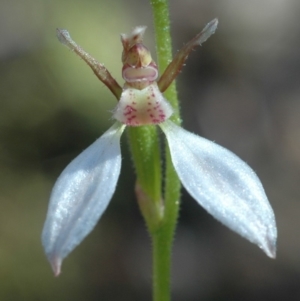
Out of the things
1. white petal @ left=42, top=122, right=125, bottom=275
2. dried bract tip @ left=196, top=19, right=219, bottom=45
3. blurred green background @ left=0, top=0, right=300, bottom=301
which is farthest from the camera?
blurred green background @ left=0, top=0, right=300, bottom=301

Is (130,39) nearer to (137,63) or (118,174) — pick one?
(137,63)

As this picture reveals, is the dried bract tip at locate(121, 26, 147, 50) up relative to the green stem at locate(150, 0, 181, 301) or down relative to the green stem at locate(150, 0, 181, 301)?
up

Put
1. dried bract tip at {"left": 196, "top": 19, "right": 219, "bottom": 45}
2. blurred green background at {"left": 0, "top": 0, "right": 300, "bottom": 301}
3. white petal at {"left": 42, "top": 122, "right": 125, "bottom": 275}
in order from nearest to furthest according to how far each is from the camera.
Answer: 1. white petal at {"left": 42, "top": 122, "right": 125, "bottom": 275}
2. dried bract tip at {"left": 196, "top": 19, "right": 219, "bottom": 45}
3. blurred green background at {"left": 0, "top": 0, "right": 300, "bottom": 301}

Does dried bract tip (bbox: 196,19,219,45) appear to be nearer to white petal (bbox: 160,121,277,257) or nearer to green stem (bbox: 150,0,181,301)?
green stem (bbox: 150,0,181,301)

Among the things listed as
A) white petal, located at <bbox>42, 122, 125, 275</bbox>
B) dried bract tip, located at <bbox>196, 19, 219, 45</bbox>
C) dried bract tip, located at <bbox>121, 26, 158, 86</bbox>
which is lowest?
white petal, located at <bbox>42, 122, 125, 275</bbox>

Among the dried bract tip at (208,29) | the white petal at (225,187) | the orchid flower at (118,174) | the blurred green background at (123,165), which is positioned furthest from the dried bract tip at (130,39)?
the blurred green background at (123,165)

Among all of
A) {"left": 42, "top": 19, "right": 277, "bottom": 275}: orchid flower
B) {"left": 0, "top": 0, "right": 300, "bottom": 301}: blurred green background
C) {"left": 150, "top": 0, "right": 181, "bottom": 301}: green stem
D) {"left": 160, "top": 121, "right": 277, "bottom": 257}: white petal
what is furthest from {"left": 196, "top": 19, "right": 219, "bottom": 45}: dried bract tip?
{"left": 0, "top": 0, "right": 300, "bottom": 301}: blurred green background

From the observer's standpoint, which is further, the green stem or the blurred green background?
the blurred green background

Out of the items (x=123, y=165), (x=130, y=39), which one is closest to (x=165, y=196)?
(x=130, y=39)
